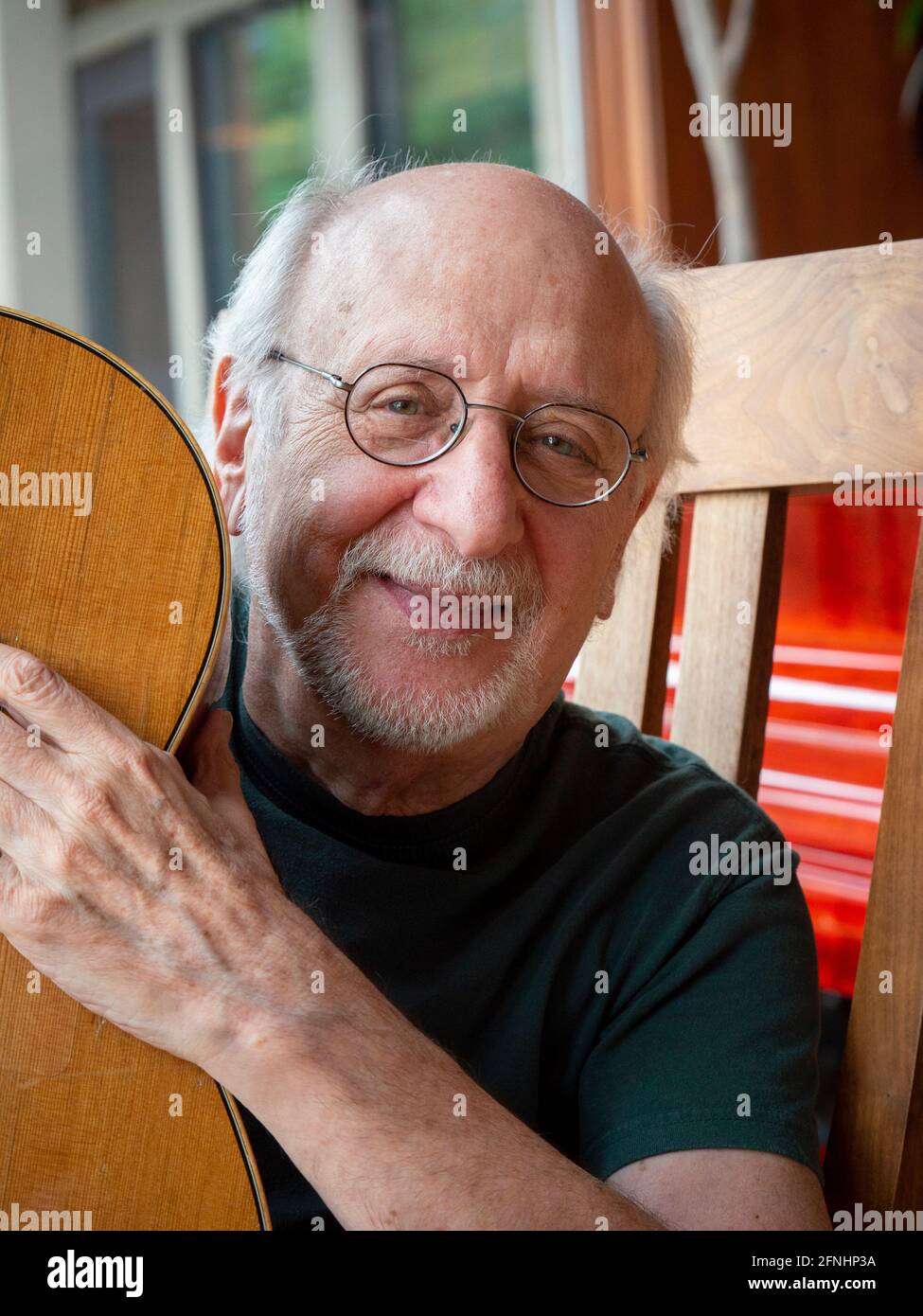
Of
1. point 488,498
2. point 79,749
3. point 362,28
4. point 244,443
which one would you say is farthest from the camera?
point 362,28

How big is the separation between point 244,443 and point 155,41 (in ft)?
10.4

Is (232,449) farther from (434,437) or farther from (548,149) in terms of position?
(548,149)

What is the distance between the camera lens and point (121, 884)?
2.29 feet

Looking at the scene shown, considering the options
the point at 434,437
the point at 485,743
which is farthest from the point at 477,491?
the point at 485,743

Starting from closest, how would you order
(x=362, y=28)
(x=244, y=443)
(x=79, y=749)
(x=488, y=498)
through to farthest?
(x=79, y=749) < (x=488, y=498) < (x=244, y=443) < (x=362, y=28)

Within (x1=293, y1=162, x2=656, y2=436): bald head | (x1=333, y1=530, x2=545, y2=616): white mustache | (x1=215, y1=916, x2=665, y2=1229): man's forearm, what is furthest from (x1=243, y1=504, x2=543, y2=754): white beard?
(x1=215, y1=916, x2=665, y2=1229): man's forearm

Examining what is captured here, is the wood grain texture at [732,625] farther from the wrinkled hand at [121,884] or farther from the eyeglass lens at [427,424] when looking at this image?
the wrinkled hand at [121,884]

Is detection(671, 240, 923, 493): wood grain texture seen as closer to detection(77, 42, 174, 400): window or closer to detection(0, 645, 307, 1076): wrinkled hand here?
detection(0, 645, 307, 1076): wrinkled hand

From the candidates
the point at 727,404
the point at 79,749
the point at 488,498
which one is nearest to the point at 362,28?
the point at 727,404

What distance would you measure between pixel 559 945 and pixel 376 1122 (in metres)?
0.29

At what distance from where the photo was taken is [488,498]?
3.01 ft

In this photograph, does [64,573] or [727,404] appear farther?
[727,404]

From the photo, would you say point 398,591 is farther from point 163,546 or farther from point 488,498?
point 163,546

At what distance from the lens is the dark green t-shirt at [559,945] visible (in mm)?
938
